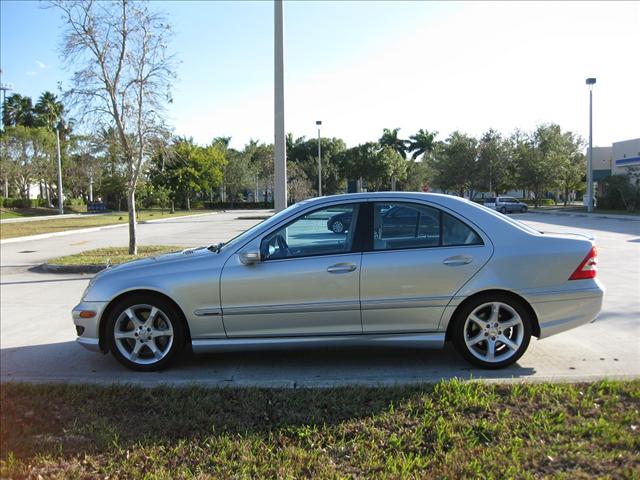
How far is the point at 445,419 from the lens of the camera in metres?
3.57

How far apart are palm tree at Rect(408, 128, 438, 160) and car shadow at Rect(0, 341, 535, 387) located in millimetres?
77146

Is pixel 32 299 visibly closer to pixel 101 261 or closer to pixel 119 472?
pixel 101 261

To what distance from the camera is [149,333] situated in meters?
4.79

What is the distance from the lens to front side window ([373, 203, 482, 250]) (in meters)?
4.74

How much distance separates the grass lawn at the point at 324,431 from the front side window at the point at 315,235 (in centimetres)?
124

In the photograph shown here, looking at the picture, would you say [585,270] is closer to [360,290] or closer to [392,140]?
[360,290]

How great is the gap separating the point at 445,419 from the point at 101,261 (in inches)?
396

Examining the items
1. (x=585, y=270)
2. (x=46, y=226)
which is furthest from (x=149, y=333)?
(x=46, y=226)

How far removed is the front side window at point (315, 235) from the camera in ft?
15.5

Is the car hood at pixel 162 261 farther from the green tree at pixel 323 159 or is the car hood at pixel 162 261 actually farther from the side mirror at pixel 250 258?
the green tree at pixel 323 159

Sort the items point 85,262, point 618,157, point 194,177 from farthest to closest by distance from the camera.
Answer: point 194,177
point 618,157
point 85,262

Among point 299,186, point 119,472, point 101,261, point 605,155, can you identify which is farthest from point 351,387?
Answer: point 605,155

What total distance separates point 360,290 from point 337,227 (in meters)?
0.63

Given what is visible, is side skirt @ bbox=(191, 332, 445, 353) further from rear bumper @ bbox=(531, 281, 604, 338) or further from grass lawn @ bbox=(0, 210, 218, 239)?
grass lawn @ bbox=(0, 210, 218, 239)
